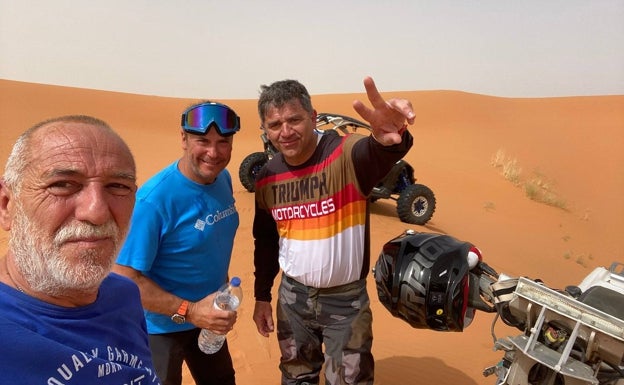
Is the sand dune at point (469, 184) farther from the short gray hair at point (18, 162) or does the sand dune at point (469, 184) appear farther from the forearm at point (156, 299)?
the short gray hair at point (18, 162)

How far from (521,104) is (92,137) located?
41.6 metres

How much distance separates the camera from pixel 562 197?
50.2ft

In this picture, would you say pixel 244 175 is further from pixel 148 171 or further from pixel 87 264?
pixel 87 264

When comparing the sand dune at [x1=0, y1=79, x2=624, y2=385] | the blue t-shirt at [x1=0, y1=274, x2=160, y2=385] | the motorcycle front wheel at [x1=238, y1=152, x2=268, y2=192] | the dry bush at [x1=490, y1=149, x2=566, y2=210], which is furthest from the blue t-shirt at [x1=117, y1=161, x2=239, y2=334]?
the dry bush at [x1=490, y1=149, x2=566, y2=210]

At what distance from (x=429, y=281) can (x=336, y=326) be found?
0.80 meters

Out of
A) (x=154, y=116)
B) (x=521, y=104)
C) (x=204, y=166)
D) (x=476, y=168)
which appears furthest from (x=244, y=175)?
(x=521, y=104)

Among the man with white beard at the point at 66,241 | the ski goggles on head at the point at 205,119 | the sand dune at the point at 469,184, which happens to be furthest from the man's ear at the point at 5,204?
the sand dune at the point at 469,184

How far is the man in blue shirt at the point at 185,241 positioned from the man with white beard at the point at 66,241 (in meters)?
0.77

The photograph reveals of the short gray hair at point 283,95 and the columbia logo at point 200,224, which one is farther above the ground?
the short gray hair at point 283,95

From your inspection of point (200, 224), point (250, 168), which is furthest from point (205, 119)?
point (250, 168)

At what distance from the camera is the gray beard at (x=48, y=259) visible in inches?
45.6

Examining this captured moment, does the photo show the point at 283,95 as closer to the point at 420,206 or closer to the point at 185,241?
the point at 185,241

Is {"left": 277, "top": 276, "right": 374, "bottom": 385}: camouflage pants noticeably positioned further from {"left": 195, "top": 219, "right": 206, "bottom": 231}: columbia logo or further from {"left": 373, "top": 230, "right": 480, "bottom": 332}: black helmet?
{"left": 195, "top": 219, "right": 206, "bottom": 231}: columbia logo

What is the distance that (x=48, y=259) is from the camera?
3.80 feet
